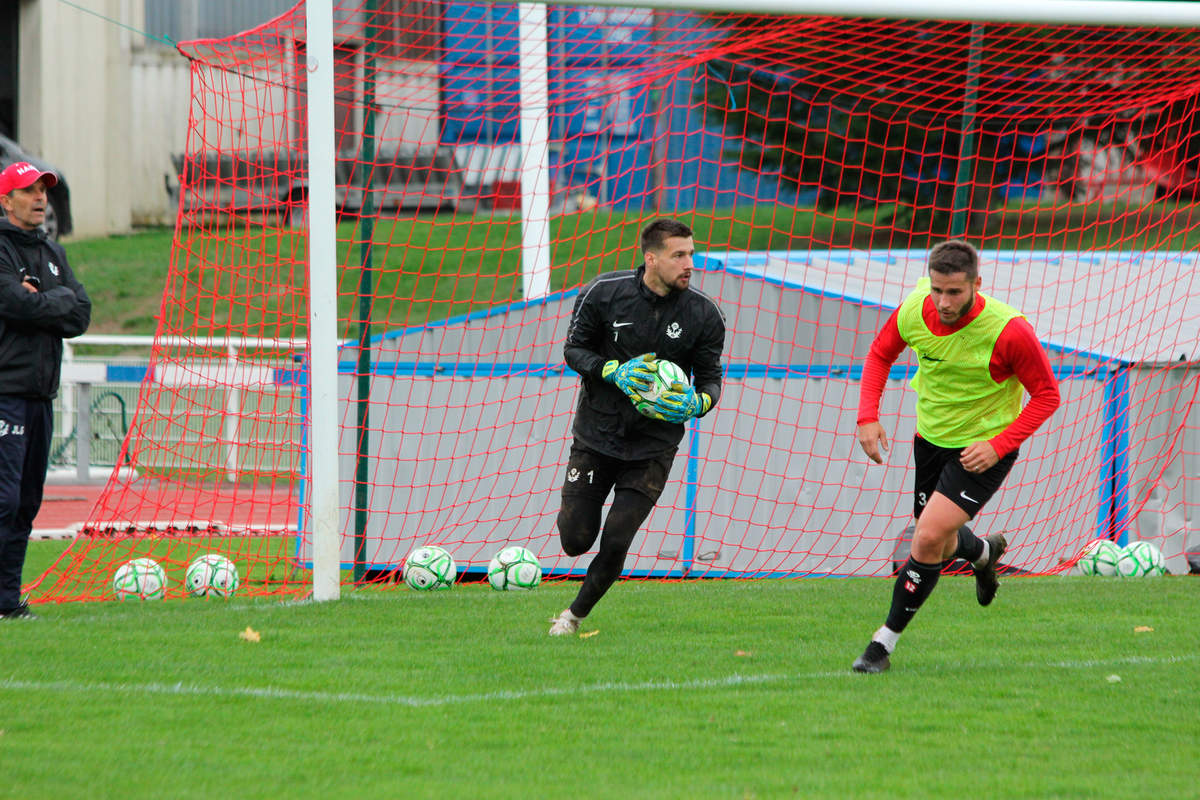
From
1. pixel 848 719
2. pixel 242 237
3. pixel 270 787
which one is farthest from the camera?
pixel 242 237

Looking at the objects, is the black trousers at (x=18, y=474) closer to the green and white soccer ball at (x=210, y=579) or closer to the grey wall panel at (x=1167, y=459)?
the green and white soccer ball at (x=210, y=579)

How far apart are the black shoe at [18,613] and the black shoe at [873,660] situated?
14.0 ft

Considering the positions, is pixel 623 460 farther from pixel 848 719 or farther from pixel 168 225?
pixel 168 225

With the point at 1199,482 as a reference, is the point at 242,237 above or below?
above

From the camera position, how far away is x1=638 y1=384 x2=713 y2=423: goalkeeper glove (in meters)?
6.36

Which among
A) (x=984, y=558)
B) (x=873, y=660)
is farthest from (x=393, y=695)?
(x=984, y=558)

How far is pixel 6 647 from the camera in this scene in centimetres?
630

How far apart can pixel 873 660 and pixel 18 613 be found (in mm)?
4401

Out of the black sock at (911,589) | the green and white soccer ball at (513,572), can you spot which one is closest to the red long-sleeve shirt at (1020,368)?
the black sock at (911,589)

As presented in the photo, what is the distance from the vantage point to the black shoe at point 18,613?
23.4ft

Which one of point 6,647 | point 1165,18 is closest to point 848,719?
point 6,647

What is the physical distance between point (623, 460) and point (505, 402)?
3.33 meters

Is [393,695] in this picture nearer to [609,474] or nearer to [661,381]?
[609,474]

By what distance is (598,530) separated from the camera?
6812 millimetres
